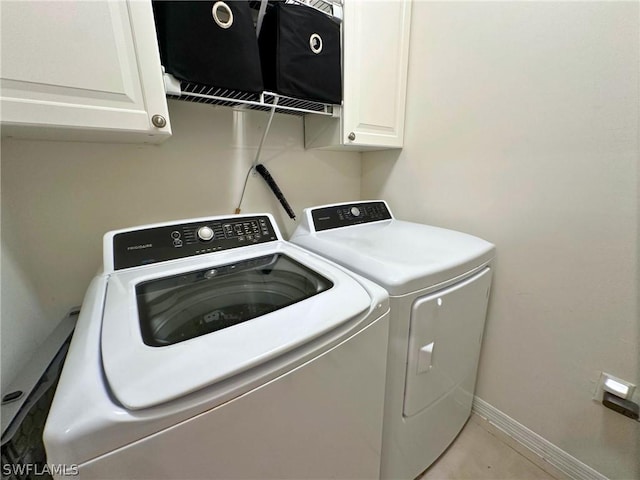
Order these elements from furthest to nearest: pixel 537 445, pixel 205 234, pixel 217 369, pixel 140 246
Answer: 1. pixel 537 445
2. pixel 205 234
3. pixel 140 246
4. pixel 217 369

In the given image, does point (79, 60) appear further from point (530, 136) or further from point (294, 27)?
point (530, 136)

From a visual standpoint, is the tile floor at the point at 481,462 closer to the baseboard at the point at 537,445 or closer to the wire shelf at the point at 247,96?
the baseboard at the point at 537,445

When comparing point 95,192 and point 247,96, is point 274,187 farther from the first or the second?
point 95,192

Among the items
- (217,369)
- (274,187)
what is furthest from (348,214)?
(217,369)

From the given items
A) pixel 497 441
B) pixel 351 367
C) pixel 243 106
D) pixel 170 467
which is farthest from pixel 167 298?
pixel 497 441

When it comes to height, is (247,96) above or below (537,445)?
above

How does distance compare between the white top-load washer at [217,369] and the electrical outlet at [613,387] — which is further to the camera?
the electrical outlet at [613,387]

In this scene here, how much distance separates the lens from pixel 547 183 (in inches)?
42.9

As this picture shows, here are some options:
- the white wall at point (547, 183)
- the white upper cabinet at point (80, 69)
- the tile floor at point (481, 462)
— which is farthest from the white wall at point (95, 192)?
the tile floor at point (481, 462)

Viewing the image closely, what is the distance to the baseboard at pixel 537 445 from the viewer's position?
3.70 ft

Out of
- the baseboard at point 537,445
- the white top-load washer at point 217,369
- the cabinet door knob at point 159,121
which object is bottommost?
the baseboard at point 537,445

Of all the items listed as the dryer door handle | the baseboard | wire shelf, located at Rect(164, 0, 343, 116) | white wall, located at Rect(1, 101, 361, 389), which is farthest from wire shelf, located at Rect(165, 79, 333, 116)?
the baseboard

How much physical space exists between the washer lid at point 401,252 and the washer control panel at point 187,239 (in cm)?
24

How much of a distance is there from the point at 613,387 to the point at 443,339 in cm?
67
